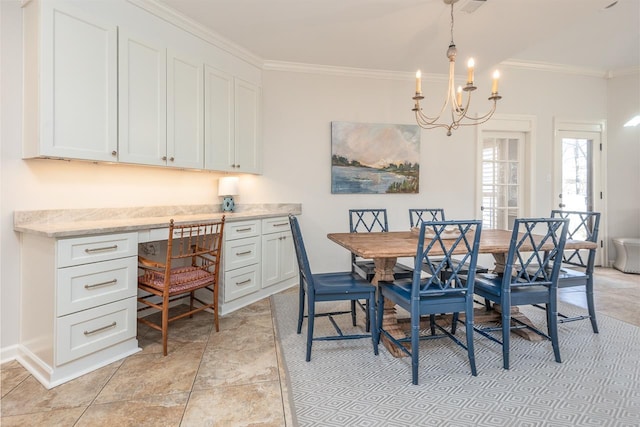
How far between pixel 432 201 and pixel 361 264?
208 cm

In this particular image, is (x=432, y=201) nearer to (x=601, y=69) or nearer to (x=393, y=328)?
(x=393, y=328)

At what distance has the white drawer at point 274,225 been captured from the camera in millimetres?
3332

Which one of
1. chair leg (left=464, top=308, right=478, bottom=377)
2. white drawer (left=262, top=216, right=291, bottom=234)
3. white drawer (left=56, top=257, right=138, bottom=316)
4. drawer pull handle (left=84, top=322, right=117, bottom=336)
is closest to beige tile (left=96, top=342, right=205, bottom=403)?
drawer pull handle (left=84, top=322, right=117, bottom=336)

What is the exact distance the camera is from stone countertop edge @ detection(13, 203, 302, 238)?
6.31ft

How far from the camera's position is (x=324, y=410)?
163 cm

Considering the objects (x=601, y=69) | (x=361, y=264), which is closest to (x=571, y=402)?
(x=361, y=264)

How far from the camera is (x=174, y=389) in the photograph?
179cm

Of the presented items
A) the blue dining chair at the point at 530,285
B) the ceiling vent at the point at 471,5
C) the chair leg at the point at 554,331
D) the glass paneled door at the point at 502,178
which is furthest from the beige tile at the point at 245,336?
the glass paneled door at the point at 502,178

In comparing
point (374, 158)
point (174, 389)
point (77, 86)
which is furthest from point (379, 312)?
point (77, 86)

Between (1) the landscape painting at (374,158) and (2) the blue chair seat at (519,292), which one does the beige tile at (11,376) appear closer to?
(2) the blue chair seat at (519,292)

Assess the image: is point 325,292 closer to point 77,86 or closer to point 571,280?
point 571,280

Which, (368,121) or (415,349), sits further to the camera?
(368,121)

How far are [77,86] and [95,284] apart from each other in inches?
50.7

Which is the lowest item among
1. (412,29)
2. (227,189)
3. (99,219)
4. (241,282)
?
(241,282)
